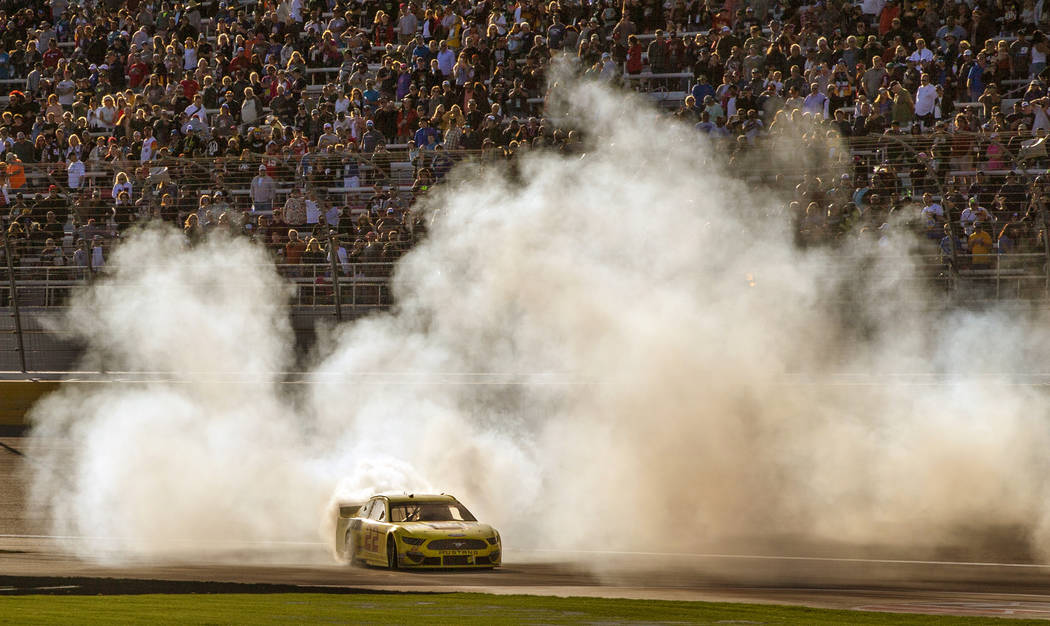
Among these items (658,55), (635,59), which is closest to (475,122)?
(635,59)

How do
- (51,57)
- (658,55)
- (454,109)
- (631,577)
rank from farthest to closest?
1. (51,57)
2. (658,55)
3. (454,109)
4. (631,577)

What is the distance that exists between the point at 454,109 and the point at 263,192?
391 centimetres

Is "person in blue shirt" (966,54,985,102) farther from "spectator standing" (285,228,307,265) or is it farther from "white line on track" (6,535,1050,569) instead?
"spectator standing" (285,228,307,265)

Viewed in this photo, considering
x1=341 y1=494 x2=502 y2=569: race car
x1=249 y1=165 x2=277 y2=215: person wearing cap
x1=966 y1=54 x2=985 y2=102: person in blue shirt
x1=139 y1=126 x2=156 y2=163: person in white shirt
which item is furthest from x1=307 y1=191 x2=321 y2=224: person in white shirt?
x1=966 y1=54 x2=985 y2=102: person in blue shirt

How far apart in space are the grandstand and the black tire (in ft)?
17.6

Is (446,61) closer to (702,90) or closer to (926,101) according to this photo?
(702,90)

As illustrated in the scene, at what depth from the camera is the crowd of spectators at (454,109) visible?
683 inches

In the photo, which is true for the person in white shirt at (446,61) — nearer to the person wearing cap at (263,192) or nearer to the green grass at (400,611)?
the person wearing cap at (263,192)

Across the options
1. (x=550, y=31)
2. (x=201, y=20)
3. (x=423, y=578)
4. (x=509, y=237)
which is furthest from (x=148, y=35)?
(x=423, y=578)

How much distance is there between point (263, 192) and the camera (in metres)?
20.1

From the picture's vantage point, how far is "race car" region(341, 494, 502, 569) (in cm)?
1382

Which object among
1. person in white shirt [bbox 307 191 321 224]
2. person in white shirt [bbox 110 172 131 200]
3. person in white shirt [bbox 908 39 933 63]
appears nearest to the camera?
person in white shirt [bbox 307 191 321 224]

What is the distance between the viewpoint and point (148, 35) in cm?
3162

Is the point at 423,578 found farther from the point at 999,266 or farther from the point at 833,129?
the point at 833,129
